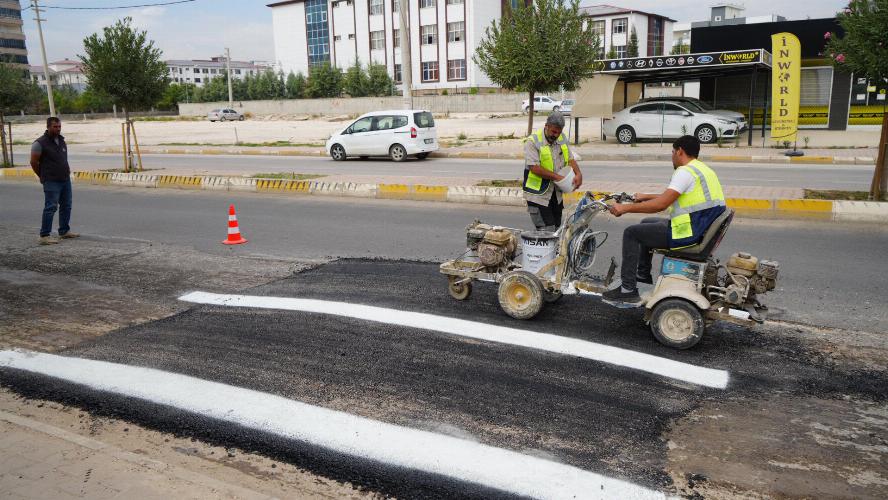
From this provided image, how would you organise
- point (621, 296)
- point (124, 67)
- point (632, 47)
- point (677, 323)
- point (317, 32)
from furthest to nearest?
point (317, 32), point (632, 47), point (124, 67), point (621, 296), point (677, 323)

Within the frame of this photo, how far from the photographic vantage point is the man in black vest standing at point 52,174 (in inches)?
387

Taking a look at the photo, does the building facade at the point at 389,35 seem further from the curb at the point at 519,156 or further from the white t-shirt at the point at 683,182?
the white t-shirt at the point at 683,182

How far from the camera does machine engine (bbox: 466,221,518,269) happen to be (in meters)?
6.12

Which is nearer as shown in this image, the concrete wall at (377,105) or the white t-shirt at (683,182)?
the white t-shirt at (683,182)

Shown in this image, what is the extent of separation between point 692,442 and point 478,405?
132 cm

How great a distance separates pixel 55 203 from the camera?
10.2 metres

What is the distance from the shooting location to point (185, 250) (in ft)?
31.0

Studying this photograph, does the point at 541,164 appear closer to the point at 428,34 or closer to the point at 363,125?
the point at 363,125

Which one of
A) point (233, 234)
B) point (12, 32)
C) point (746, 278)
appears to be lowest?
point (233, 234)

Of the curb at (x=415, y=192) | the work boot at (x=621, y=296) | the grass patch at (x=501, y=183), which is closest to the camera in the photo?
the work boot at (x=621, y=296)

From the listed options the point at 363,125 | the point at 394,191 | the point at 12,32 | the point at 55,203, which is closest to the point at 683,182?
the point at 55,203

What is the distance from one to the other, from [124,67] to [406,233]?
13432 mm

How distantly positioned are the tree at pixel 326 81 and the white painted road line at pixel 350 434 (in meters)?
71.5

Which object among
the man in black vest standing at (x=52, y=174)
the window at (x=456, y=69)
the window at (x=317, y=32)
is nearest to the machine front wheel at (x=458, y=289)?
the man in black vest standing at (x=52, y=174)
